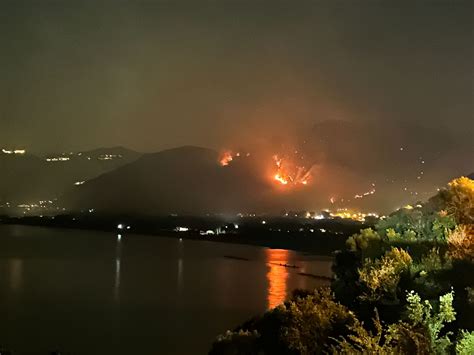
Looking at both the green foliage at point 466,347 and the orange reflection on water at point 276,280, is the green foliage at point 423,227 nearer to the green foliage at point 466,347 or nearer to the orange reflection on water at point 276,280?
the green foliage at point 466,347

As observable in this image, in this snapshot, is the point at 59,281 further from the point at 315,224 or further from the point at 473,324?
the point at 315,224

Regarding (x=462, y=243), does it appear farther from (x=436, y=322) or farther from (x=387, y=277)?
(x=436, y=322)

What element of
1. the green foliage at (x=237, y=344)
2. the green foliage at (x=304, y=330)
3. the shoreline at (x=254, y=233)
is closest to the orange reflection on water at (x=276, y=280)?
the shoreline at (x=254, y=233)

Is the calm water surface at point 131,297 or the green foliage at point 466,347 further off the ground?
the green foliage at point 466,347

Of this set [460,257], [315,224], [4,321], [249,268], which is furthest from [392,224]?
[315,224]

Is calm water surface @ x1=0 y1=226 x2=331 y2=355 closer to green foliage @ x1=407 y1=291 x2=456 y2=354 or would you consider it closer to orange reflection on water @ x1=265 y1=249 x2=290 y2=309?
orange reflection on water @ x1=265 y1=249 x2=290 y2=309

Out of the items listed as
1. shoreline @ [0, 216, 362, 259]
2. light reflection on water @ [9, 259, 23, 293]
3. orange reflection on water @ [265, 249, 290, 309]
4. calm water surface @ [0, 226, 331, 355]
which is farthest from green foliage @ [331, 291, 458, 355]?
shoreline @ [0, 216, 362, 259]
